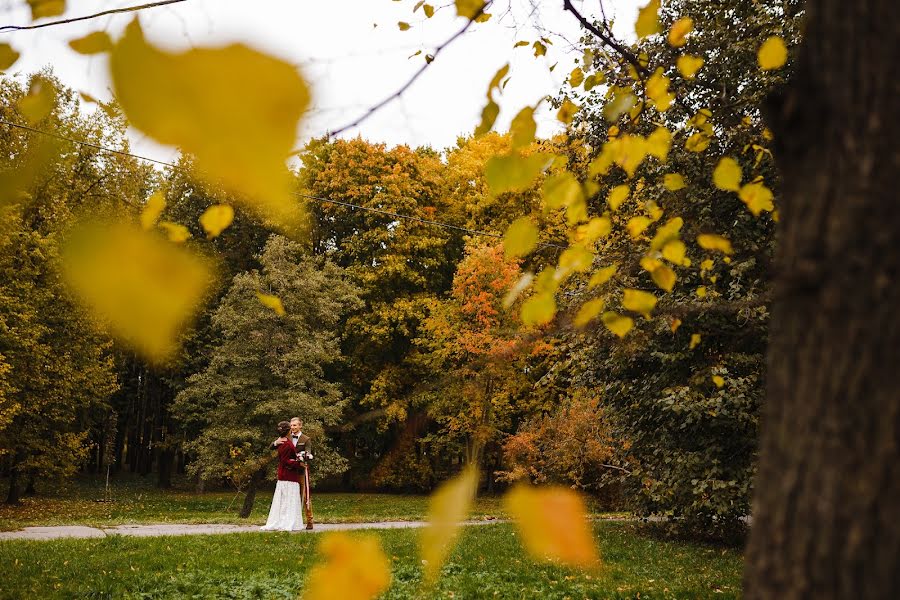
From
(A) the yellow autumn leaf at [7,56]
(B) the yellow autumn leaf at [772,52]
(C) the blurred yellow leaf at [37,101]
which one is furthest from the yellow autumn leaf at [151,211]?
(B) the yellow autumn leaf at [772,52]

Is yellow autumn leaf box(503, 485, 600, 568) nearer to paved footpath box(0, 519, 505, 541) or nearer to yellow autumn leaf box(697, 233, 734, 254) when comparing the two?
yellow autumn leaf box(697, 233, 734, 254)

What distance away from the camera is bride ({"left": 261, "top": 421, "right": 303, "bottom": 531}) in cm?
962

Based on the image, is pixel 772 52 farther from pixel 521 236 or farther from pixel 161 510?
pixel 161 510

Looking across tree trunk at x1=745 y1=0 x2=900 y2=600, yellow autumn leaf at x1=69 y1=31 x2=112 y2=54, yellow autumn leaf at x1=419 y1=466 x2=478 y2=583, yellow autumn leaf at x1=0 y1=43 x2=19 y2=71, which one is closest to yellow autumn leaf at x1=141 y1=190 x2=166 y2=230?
yellow autumn leaf at x1=69 y1=31 x2=112 y2=54

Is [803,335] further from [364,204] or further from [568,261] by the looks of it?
[364,204]

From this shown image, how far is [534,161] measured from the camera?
1.46 m

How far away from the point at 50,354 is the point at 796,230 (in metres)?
17.5

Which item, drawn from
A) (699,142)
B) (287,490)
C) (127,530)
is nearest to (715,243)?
(699,142)

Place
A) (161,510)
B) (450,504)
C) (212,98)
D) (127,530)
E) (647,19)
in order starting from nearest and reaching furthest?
(212,98), (450,504), (647,19), (127,530), (161,510)

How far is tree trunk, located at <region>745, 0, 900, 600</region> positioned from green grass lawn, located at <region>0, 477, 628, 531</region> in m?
11.3

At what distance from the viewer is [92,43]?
1.03 metres

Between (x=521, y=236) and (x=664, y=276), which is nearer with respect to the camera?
(x=521, y=236)

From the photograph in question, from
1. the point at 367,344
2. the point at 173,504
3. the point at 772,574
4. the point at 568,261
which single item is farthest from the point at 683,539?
the point at 367,344

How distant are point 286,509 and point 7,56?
9035 mm
